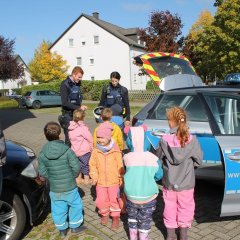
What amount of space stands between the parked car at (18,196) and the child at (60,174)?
21 cm

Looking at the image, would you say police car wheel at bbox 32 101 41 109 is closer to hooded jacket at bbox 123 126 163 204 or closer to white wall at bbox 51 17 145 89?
white wall at bbox 51 17 145 89

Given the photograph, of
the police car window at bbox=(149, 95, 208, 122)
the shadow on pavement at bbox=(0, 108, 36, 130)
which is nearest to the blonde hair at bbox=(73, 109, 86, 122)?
the police car window at bbox=(149, 95, 208, 122)

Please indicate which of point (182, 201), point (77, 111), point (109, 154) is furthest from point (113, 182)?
point (77, 111)

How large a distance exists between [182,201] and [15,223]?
185cm

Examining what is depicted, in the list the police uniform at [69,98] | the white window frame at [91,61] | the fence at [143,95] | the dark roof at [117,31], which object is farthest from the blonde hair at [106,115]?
the white window frame at [91,61]

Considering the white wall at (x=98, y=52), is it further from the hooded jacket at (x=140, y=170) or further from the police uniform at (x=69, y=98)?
the hooded jacket at (x=140, y=170)

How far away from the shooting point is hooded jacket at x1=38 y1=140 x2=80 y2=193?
389 centimetres

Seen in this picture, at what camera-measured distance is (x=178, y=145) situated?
353 centimetres

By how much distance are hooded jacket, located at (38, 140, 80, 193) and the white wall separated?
4212 cm

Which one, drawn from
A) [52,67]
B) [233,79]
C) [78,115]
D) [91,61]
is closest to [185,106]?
[233,79]

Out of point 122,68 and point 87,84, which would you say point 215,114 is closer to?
point 87,84

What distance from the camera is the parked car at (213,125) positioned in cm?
375

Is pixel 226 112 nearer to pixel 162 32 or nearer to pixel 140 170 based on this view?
pixel 140 170

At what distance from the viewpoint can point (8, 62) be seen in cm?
3375
